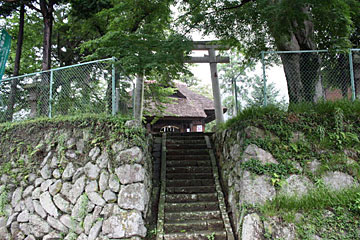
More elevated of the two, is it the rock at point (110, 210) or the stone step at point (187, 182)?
the stone step at point (187, 182)

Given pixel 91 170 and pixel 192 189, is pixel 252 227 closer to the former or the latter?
pixel 192 189

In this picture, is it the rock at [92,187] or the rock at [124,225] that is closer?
the rock at [124,225]

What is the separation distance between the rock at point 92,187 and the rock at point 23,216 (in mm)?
1700

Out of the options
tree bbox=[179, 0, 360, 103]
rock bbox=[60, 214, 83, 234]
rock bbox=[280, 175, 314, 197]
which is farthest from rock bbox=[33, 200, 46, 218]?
tree bbox=[179, 0, 360, 103]

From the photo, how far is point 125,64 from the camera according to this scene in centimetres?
577

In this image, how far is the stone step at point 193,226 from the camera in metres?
5.63

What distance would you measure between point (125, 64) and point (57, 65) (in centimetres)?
808

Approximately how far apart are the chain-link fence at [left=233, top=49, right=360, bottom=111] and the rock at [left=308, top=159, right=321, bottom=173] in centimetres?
144

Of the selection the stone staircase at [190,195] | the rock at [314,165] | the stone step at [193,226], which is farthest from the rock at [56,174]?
the rock at [314,165]

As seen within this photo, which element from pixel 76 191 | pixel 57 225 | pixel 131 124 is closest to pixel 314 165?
pixel 131 124

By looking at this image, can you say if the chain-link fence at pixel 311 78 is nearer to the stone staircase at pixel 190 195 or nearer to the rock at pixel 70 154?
the stone staircase at pixel 190 195

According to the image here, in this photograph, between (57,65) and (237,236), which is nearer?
(237,236)

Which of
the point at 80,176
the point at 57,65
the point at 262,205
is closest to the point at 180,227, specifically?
the point at 262,205

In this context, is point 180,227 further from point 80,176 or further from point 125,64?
point 125,64
